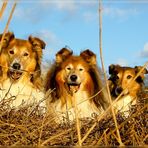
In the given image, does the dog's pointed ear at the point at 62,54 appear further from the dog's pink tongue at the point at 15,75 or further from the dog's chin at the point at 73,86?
the dog's pink tongue at the point at 15,75

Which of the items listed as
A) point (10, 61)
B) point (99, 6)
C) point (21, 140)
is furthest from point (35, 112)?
point (10, 61)

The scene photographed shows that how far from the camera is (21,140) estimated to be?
181 inches

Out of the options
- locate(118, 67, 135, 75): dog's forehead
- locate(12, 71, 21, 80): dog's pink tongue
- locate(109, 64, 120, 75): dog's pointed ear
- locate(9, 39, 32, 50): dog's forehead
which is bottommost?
locate(12, 71, 21, 80): dog's pink tongue

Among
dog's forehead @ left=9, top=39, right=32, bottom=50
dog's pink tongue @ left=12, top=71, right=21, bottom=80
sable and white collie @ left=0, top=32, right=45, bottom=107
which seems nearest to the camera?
sable and white collie @ left=0, top=32, right=45, bottom=107

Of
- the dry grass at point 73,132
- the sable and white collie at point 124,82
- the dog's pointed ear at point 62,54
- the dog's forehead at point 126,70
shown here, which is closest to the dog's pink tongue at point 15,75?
the dog's pointed ear at point 62,54

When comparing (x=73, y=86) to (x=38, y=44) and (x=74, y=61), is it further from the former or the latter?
(x=38, y=44)

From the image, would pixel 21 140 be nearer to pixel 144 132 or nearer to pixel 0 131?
pixel 0 131

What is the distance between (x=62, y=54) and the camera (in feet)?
35.7

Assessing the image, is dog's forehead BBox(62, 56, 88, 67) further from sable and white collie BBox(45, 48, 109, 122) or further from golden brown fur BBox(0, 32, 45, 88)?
golden brown fur BBox(0, 32, 45, 88)

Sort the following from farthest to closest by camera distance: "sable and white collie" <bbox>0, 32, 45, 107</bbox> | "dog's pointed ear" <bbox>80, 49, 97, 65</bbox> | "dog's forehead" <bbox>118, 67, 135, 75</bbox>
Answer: "dog's forehead" <bbox>118, 67, 135, 75</bbox> < "dog's pointed ear" <bbox>80, 49, 97, 65</bbox> < "sable and white collie" <bbox>0, 32, 45, 107</bbox>

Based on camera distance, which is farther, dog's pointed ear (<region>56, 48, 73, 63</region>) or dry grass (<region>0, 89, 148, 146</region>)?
dog's pointed ear (<region>56, 48, 73, 63</region>)

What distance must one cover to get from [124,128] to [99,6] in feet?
5.12

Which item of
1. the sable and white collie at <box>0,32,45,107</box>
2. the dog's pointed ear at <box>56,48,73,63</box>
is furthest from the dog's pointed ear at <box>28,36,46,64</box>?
the dog's pointed ear at <box>56,48,73,63</box>

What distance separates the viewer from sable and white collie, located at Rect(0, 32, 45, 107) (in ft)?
33.0
